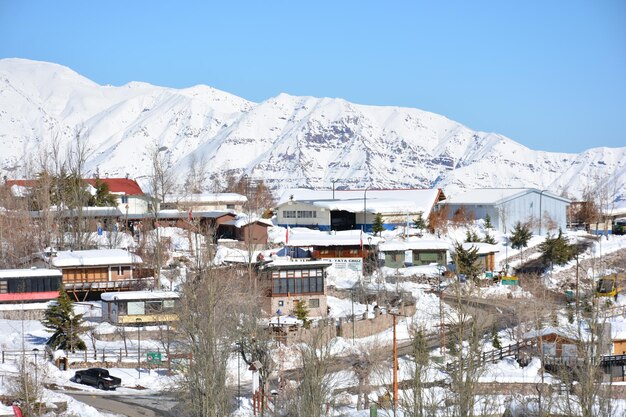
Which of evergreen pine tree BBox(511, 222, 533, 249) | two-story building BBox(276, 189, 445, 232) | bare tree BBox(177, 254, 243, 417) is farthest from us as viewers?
two-story building BBox(276, 189, 445, 232)

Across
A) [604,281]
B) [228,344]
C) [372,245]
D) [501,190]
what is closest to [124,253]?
[372,245]

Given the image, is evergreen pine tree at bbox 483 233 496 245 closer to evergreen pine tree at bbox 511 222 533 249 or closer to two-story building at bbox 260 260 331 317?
evergreen pine tree at bbox 511 222 533 249

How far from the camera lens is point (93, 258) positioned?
47.0 metres

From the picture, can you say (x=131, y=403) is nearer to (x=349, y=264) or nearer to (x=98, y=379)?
(x=98, y=379)

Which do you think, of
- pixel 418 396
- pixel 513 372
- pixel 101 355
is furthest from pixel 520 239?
pixel 418 396

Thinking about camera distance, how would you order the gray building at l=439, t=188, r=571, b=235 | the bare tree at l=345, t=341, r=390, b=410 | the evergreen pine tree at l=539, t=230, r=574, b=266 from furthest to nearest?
the gray building at l=439, t=188, r=571, b=235 < the evergreen pine tree at l=539, t=230, r=574, b=266 < the bare tree at l=345, t=341, r=390, b=410

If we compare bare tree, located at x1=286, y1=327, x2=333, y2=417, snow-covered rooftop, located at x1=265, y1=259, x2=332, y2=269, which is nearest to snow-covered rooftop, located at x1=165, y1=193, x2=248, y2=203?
snow-covered rooftop, located at x1=265, y1=259, x2=332, y2=269

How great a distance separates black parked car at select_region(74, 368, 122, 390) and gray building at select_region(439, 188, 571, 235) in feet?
136

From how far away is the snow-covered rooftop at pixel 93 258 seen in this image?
46.3 m

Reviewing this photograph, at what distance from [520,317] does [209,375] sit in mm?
18972

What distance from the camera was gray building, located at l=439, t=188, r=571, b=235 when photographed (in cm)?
7112

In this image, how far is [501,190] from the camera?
78438 millimetres

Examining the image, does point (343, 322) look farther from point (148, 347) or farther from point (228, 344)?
point (228, 344)

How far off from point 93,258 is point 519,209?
35934 millimetres
